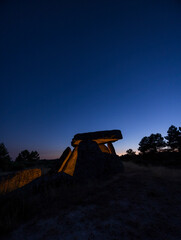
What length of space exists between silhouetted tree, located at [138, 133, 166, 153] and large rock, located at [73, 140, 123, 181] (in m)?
12.9

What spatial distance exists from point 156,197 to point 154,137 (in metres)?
16.4

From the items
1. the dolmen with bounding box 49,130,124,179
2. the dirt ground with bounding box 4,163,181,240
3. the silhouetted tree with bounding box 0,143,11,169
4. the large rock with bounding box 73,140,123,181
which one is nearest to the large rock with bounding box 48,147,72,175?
the dolmen with bounding box 49,130,124,179

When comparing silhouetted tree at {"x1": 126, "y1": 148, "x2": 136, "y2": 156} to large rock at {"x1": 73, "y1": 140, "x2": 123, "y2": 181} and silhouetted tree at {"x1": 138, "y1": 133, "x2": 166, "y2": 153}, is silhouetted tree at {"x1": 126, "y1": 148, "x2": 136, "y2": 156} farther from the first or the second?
large rock at {"x1": 73, "y1": 140, "x2": 123, "y2": 181}

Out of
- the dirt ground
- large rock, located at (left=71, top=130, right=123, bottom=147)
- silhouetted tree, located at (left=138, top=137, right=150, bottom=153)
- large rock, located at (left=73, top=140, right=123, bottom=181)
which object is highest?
silhouetted tree, located at (left=138, top=137, right=150, bottom=153)

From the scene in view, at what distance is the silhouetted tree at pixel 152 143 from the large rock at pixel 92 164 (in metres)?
12.9

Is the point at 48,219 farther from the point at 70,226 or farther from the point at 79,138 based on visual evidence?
the point at 79,138

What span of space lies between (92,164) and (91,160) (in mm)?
216

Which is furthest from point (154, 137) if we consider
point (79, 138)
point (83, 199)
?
point (83, 199)

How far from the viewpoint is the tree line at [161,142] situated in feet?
54.1

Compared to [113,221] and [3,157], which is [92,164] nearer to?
[113,221]

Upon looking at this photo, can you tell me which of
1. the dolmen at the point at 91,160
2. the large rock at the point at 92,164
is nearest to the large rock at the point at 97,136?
the dolmen at the point at 91,160

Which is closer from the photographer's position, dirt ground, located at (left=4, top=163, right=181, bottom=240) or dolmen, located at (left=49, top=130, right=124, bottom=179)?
dirt ground, located at (left=4, top=163, right=181, bottom=240)

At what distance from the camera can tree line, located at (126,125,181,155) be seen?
16.5 m

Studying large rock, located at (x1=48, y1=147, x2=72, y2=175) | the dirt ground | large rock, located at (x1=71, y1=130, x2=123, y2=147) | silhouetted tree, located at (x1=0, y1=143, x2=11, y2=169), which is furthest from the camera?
silhouetted tree, located at (x1=0, y1=143, x2=11, y2=169)
